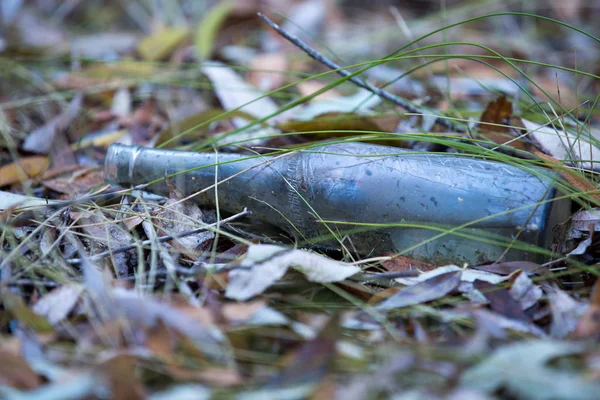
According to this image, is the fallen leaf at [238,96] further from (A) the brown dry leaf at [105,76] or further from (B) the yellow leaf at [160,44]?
Result: (B) the yellow leaf at [160,44]

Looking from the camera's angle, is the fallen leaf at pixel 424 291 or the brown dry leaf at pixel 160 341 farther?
the fallen leaf at pixel 424 291

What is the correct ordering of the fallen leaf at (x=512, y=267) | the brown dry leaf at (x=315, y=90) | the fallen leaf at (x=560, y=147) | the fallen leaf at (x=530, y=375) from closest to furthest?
the fallen leaf at (x=530, y=375)
the fallen leaf at (x=512, y=267)
the fallen leaf at (x=560, y=147)
the brown dry leaf at (x=315, y=90)

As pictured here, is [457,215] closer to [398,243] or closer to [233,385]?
[398,243]

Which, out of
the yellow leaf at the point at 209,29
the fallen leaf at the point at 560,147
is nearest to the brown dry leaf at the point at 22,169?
the yellow leaf at the point at 209,29

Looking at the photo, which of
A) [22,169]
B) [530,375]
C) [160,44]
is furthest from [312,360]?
[160,44]

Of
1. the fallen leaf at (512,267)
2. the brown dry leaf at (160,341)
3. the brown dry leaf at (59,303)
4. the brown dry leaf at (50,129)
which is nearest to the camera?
the brown dry leaf at (160,341)

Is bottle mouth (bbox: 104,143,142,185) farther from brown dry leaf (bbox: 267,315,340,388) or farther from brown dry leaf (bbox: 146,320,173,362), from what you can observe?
brown dry leaf (bbox: 267,315,340,388)
